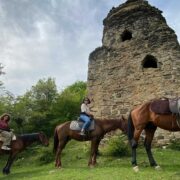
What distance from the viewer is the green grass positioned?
749 cm

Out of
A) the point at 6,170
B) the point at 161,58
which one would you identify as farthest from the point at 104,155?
the point at 161,58

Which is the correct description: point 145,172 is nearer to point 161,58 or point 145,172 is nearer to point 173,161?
point 173,161

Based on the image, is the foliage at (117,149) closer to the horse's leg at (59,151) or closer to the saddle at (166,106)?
the horse's leg at (59,151)

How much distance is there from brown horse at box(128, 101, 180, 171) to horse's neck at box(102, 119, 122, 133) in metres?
0.92

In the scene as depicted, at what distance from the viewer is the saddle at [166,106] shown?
316 inches

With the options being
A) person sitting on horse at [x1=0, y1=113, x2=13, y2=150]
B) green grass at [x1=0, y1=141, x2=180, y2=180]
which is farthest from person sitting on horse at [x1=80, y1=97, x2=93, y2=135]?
person sitting on horse at [x1=0, y1=113, x2=13, y2=150]

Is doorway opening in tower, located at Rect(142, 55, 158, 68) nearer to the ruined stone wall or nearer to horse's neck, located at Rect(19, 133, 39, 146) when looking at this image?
the ruined stone wall

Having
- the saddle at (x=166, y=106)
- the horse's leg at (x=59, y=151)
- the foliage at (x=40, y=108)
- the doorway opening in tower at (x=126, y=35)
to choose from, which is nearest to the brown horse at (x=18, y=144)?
the horse's leg at (x=59, y=151)

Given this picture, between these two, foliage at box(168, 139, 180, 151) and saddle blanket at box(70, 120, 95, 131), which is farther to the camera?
foliage at box(168, 139, 180, 151)

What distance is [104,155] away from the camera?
37.1ft

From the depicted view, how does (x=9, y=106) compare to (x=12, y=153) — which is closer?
(x=12, y=153)

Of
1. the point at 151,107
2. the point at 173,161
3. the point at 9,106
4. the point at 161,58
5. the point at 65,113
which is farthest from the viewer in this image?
the point at 65,113

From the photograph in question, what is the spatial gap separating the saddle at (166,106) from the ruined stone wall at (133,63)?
3.76 m

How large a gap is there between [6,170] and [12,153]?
63 centimetres
